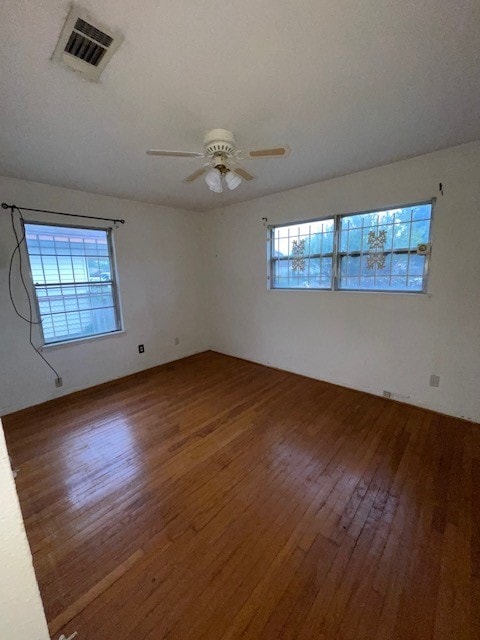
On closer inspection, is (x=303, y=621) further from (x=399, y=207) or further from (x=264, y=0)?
(x=399, y=207)

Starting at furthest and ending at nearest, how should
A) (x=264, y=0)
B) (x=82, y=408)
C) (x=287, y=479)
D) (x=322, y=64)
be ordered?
1. (x=82, y=408)
2. (x=287, y=479)
3. (x=322, y=64)
4. (x=264, y=0)

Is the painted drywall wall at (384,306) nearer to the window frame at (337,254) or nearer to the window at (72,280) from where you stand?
the window frame at (337,254)

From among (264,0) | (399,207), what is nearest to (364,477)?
(399,207)

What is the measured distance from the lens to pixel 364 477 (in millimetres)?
1844

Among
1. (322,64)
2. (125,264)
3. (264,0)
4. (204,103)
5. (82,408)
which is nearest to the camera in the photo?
(264,0)

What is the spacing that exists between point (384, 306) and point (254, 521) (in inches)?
92.3

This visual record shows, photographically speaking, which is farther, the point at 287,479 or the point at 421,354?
the point at 421,354

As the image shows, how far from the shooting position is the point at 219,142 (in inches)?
70.4

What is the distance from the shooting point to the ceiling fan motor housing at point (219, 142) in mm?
1781

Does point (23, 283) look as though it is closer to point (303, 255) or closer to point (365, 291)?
point (303, 255)

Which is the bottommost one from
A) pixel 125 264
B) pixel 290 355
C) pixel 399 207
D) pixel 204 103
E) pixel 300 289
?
pixel 290 355

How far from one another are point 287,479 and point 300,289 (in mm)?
2272

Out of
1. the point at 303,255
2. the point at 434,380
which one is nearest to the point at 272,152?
the point at 303,255

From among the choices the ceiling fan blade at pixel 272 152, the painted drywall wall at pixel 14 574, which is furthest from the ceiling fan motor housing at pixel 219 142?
the painted drywall wall at pixel 14 574
